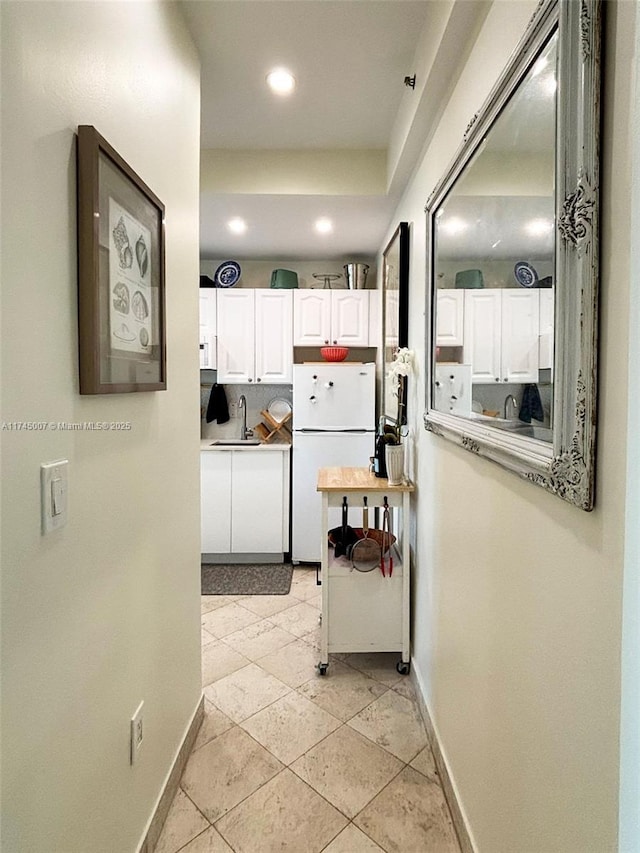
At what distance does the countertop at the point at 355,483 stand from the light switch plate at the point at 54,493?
1.39 m

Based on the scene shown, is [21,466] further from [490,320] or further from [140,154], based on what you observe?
[490,320]

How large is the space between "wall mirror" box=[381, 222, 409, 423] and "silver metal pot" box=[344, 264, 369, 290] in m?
0.53

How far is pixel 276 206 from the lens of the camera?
112 inches

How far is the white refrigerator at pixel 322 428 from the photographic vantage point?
3.62 meters

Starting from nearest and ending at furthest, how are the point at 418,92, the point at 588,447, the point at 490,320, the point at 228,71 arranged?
the point at 588,447, the point at 490,320, the point at 418,92, the point at 228,71

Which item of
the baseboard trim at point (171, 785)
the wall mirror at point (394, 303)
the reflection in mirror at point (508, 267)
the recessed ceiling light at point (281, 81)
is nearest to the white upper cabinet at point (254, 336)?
the wall mirror at point (394, 303)

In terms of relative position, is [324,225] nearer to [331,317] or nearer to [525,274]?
[331,317]

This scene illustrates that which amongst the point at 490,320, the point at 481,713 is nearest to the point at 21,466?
the point at 490,320

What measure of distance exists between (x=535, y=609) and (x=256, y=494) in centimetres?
284

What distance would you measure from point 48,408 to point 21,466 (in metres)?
0.13

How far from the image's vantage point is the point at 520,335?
40.0 inches

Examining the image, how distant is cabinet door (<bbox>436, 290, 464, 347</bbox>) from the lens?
58.8 inches

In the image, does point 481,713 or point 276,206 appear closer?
point 481,713

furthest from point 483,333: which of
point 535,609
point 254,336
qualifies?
point 254,336
